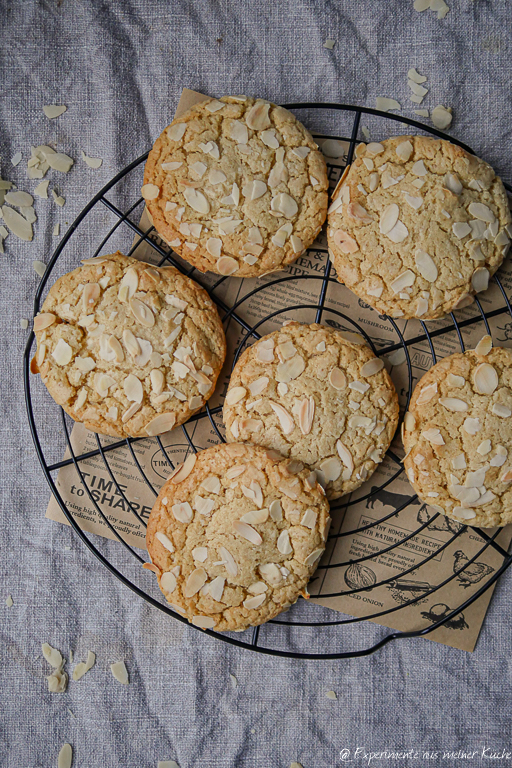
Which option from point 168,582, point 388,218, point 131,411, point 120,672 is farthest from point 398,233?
point 120,672

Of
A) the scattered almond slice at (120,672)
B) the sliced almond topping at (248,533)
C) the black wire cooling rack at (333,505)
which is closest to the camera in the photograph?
the sliced almond topping at (248,533)

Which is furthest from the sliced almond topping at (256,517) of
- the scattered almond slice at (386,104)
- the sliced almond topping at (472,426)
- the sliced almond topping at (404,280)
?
the scattered almond slice at (386,104)

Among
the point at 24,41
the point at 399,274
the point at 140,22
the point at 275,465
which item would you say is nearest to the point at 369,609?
the point at 275,465

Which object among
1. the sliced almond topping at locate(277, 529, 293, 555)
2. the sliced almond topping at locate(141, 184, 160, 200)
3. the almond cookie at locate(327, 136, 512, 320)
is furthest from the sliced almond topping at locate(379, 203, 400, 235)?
the sliced almond topping at locate(277, 529, 293, 555)

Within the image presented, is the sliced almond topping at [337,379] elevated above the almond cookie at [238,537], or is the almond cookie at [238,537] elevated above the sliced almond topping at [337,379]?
the sliced almond topping at [337,379]

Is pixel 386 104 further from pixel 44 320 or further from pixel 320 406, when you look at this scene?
A: pixel 44 320

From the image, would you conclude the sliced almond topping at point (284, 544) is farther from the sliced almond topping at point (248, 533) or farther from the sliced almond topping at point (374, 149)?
the sliced almond topping at point (374, 149)

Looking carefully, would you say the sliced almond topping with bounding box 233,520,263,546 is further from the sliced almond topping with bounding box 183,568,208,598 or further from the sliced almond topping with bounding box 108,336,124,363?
the sliced almond topping with bounding box 108,336,124,363
